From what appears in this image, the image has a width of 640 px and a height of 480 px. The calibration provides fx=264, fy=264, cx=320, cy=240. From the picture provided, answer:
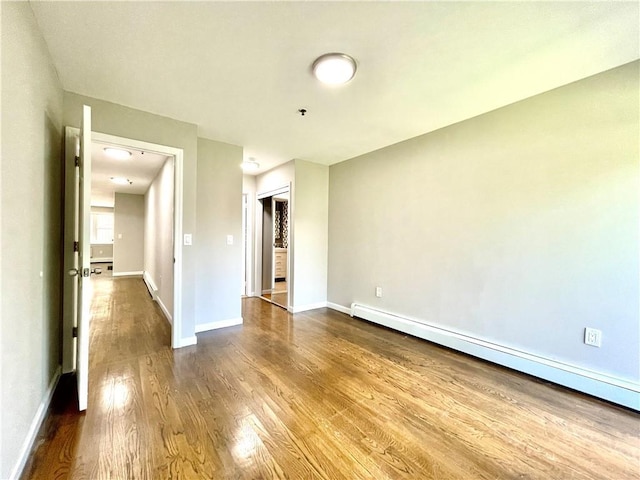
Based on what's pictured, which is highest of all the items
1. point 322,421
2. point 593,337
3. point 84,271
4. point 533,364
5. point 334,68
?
point 334,68

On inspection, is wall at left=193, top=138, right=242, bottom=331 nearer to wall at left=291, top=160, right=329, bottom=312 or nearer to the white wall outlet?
wall at left=291, top=160, right=329, bottom=312

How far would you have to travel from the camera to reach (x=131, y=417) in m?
1.73

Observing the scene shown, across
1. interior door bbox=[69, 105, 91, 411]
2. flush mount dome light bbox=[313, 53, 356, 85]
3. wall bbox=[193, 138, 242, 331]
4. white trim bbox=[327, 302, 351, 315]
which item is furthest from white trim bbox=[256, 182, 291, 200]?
interior door bbox=[69, 105, 91, 411]

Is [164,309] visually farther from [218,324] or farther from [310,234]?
[310,234]

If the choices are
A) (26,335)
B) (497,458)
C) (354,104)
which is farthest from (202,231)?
(497,458)

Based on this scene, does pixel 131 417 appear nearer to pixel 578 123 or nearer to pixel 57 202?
pixel 57 202

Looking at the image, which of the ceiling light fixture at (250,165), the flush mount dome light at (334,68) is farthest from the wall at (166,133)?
the flush mount dome light at (334,68)

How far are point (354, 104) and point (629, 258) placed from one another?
2.45 metres

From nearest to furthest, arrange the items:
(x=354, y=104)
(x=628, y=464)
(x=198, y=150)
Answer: (x=628, y=464) < (x=354, y=104) < (x=198, y=150)

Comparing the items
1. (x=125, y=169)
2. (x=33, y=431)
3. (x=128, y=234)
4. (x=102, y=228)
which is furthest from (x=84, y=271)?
(x=102, y=228)

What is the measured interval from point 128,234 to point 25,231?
7647mm

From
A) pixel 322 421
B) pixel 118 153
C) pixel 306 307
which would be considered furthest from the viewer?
pixel 306 307

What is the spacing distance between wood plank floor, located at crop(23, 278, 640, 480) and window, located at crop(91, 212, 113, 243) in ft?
33.7

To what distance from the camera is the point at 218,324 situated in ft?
11.4
